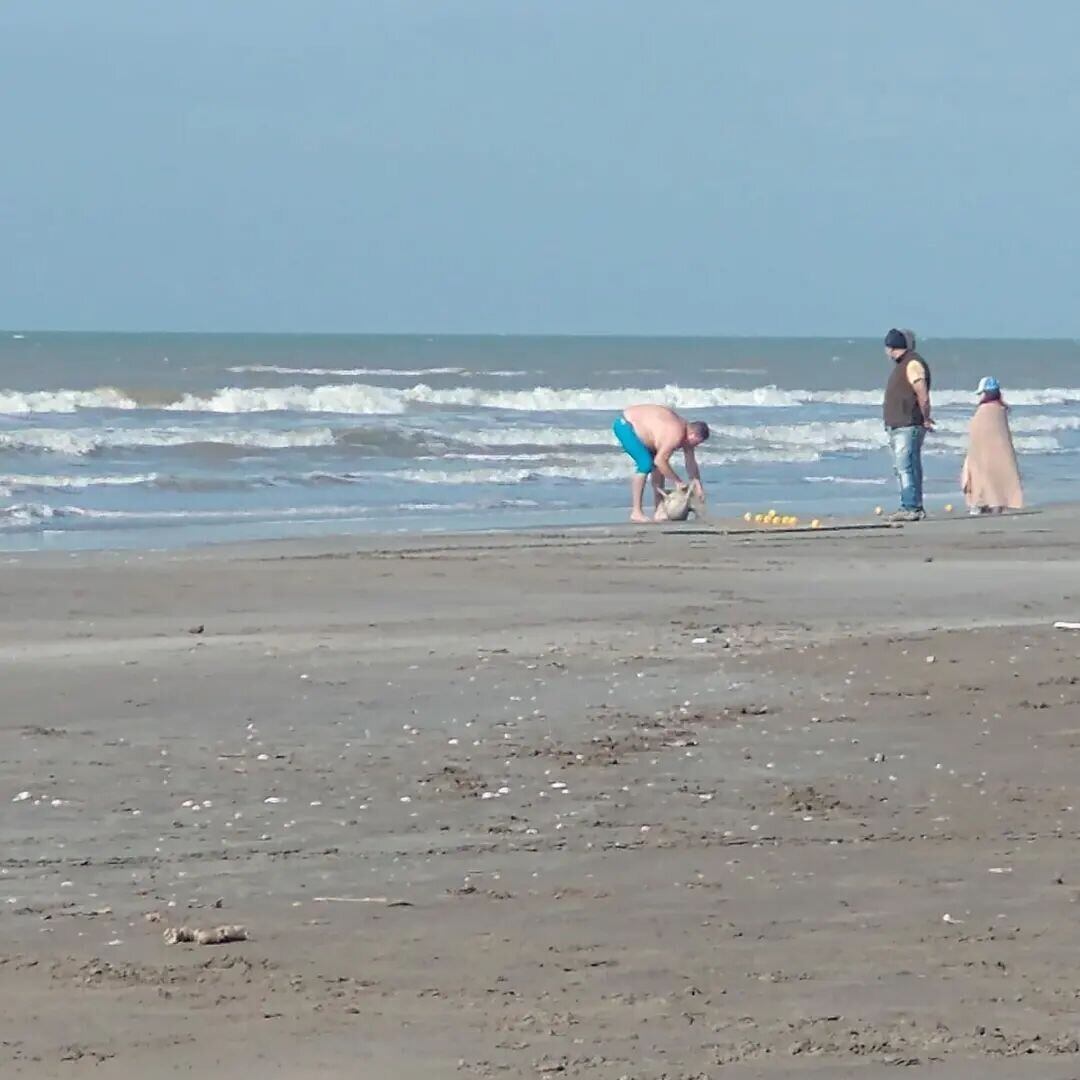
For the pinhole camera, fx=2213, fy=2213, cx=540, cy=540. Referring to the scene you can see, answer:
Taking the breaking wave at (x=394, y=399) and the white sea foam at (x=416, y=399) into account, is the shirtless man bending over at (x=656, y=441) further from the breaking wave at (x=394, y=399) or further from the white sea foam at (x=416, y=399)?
the white sea foam at (x=416, y=399)

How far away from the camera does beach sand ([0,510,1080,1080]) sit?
3.59 m

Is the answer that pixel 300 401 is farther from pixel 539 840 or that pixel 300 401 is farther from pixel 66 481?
pixel 539 840

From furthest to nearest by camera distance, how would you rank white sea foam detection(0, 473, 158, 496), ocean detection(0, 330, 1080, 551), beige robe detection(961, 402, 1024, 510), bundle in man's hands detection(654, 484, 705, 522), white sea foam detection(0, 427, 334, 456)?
1. white sea foam detection(0, 427, 334, 456)
2. white sea foam detection(0, 473, 158, 496)
3. ocean detection(0, 330, 1080, 551)
4. beige robe detection(961, 402, 1024, 510)
5. bundle in man's hands detection(654, 484, 705, 522)

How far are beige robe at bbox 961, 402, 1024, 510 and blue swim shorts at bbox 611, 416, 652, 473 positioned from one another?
286cm

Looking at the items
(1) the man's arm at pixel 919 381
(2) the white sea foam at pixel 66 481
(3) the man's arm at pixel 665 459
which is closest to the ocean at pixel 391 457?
(2) the white sea foam at pixel 66 481

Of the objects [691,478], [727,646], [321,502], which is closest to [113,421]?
[321,502]

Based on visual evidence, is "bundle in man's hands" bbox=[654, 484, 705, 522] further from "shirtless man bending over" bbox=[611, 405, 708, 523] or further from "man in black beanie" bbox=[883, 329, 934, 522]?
"man in black beanie" bbox=[883, 329, 934, 522]

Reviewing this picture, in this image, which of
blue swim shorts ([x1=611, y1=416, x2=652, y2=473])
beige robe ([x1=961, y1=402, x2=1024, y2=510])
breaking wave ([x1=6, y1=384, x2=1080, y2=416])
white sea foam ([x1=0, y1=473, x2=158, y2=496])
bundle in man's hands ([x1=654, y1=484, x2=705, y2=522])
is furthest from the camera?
breaking wave ([x1=6, y1=384, x2=1080, y2=416])

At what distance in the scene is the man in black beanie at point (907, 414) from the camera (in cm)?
1619

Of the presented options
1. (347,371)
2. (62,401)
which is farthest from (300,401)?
(347,371)

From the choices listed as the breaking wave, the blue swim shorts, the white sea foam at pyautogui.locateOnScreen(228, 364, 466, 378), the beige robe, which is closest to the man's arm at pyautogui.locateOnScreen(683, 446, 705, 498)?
the blue swim shorts

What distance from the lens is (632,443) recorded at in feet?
53.6

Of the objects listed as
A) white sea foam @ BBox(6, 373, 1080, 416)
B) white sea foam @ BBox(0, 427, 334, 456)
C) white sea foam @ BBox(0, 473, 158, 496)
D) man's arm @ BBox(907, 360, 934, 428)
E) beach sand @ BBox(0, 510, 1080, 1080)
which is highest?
white sea foam @ BBox(6, 373, 1080, 416)

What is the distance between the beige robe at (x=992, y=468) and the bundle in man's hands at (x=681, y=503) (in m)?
2.68
